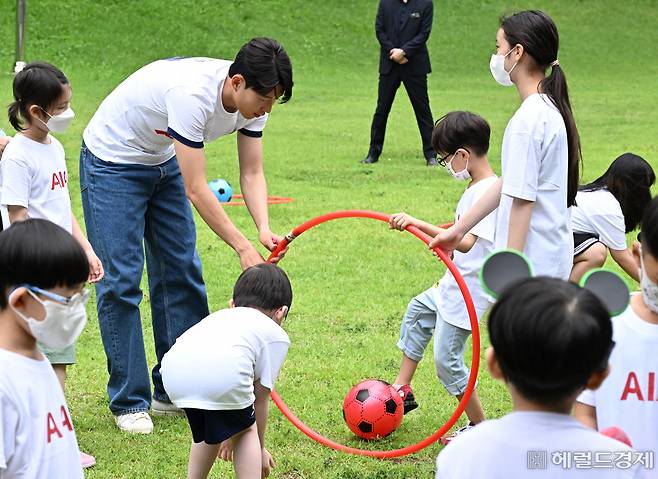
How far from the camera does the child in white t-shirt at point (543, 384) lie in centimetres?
208

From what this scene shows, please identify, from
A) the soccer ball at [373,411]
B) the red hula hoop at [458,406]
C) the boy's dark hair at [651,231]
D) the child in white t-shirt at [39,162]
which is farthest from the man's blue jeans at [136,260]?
the boy's dark hair at [651,231]

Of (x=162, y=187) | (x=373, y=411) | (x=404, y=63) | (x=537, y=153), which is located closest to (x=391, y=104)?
(x=404, y=63)

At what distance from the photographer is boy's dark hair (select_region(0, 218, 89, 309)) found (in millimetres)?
2632

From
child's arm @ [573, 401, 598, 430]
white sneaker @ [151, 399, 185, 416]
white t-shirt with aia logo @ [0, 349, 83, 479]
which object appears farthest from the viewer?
white sneaker @ [151, 399, 185, 416]

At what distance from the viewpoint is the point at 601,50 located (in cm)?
2536

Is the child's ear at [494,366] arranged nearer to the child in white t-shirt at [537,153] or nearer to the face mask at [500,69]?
the child in white t-shirt at [537,153]

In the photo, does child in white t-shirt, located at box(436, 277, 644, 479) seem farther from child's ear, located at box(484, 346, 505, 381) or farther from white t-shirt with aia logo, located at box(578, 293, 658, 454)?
white t-shirt with aia logo, located at box(578, 293, 658, 454)

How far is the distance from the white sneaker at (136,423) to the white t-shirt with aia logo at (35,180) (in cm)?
98

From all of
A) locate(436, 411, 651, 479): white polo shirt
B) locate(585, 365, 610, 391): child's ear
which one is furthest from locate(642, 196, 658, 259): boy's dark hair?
locate(436, 411, 651, 479): white polo shirt

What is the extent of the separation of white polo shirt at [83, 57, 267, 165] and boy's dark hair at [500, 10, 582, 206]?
4.34ft

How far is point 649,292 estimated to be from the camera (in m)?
2.74

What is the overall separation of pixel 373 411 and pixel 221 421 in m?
1.30

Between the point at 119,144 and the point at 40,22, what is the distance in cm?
1984

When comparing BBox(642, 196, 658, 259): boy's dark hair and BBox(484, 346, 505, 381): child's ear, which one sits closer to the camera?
BBox(484, 346, 505, 381): child's ear
